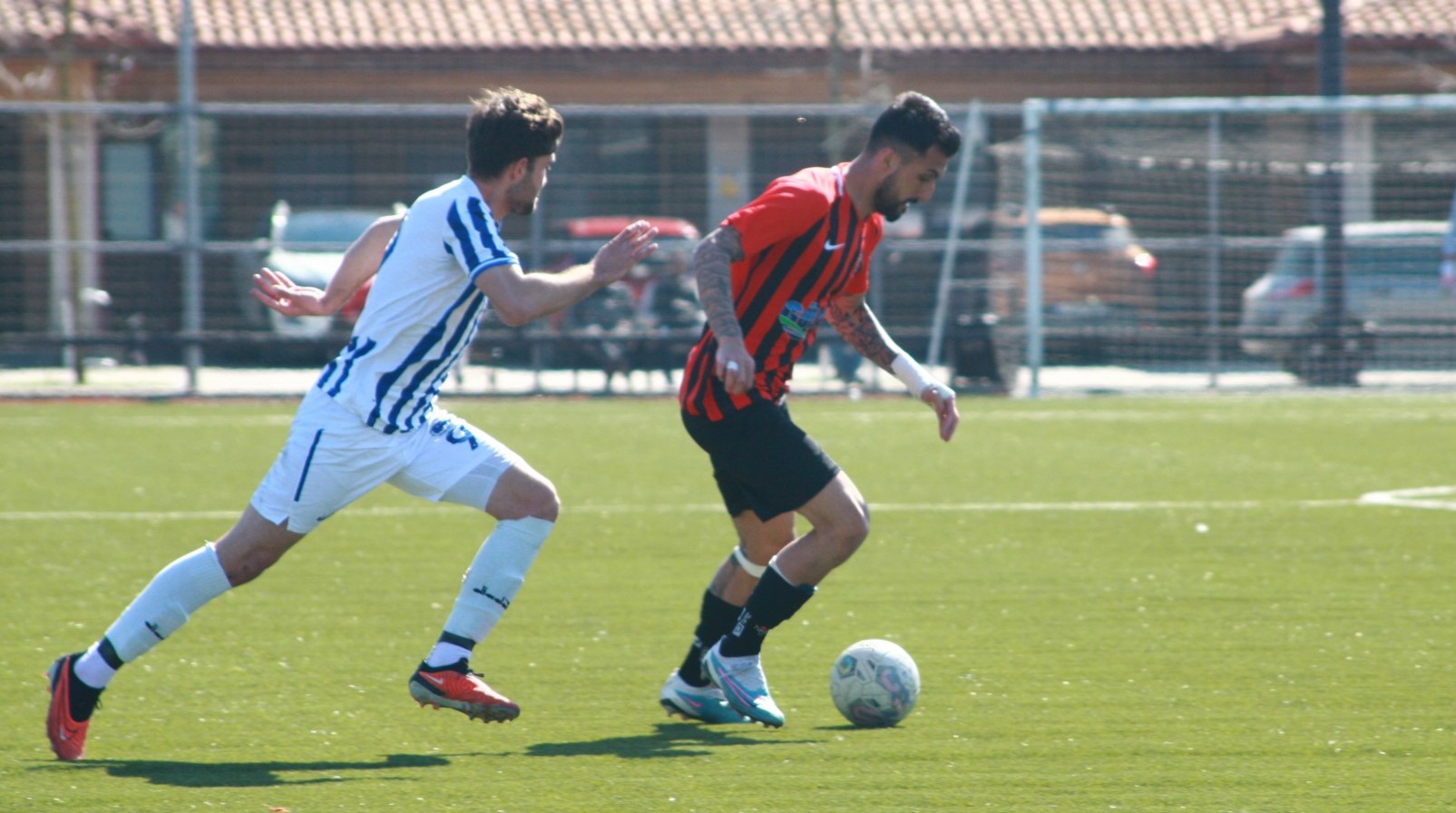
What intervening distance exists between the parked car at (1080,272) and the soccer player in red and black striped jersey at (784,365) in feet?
40.0

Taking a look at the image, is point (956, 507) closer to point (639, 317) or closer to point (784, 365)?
point (784, 365)

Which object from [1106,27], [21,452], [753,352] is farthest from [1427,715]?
[1106,27]

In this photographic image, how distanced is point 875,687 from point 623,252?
4.52 ft

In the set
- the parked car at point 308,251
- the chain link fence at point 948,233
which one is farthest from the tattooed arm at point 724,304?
the chain link fence at point 948,233

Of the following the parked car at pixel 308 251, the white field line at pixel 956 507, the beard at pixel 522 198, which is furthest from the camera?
the parked car at pixel 308 251

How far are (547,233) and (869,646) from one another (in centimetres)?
1387

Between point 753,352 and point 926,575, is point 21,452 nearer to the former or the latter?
point 926,575

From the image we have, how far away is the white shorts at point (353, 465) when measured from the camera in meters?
4.81

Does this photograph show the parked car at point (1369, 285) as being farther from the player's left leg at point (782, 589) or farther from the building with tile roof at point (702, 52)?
the player's left leg at point (782, 589)

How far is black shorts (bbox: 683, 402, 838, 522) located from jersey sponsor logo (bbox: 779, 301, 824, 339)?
8.6 inches

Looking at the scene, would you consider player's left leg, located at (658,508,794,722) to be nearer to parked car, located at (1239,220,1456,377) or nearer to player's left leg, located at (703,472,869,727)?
player's left leg, located at (703,472,869,727)

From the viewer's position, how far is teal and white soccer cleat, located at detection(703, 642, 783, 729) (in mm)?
5102

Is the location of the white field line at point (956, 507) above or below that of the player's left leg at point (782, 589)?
below

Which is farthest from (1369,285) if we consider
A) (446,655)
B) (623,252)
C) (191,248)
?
(446,655)
